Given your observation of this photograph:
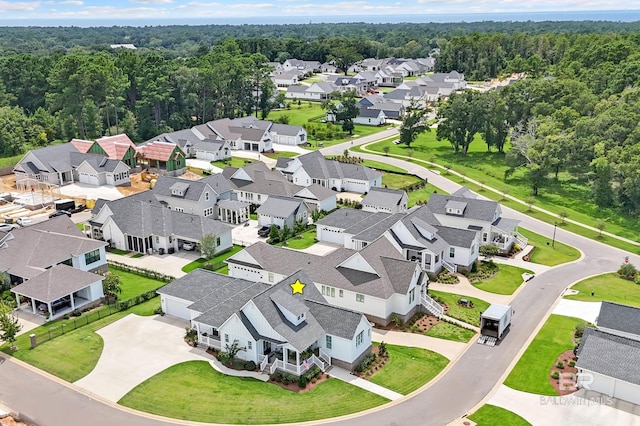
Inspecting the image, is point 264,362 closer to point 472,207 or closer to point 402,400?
point 402,400

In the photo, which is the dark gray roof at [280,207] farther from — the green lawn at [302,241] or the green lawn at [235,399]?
the green lawn at [235,399]

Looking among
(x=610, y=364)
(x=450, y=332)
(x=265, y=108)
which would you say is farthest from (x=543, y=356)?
(x=265, y=108)

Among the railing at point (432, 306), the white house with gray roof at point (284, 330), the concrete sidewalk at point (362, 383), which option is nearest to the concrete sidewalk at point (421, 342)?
the white house with gray roof at point (284, 330)

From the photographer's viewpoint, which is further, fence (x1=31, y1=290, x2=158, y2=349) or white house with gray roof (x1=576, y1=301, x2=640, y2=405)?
fence (x1=31, y1=290, x2=158, y2=349)

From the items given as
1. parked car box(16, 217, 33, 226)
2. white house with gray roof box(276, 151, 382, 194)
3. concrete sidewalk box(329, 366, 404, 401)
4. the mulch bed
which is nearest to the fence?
concrete sidewalk box(329, 366, 404, 401)

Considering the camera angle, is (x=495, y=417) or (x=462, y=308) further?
(x=462, y=308)

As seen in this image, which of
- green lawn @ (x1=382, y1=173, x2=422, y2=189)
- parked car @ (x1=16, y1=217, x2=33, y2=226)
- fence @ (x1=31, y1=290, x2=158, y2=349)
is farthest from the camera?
green lawn @ (x1=382, y1=173, x2=422, y2=189)

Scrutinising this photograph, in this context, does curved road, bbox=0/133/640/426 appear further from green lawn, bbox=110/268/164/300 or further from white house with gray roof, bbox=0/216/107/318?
green lawn, bbox=110/268/164/300
